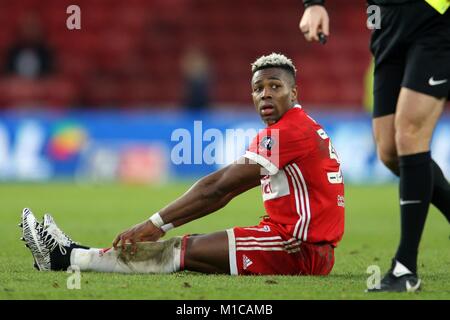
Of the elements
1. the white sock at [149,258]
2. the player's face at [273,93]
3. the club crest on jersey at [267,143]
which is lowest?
the white sock at [149,258]

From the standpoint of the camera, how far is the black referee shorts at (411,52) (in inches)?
182

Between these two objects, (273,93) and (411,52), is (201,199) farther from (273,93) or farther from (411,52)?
(411,52)

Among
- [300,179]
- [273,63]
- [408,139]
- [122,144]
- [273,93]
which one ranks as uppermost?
[122,144]

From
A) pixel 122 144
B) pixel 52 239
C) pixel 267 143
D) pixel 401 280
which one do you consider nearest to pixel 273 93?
pixel 267 143

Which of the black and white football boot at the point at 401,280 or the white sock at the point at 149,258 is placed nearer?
the black and white football boot at the point at 401,280

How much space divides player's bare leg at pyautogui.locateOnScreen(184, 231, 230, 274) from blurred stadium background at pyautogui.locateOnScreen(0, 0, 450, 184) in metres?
10.5

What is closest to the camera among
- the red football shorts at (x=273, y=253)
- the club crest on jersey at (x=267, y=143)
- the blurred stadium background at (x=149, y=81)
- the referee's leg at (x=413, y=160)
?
the referee's leg at (x=413, y=160)

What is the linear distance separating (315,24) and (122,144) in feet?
38.8

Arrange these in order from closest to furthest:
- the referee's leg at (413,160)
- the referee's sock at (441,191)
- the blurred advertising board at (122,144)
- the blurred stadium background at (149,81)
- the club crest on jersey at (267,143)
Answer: the referee's leg at (413,160), the club crest on jersey at (267,143), the referee's sock at (441,191), the blurred advertising board at (122,144), the blurred stadium background at (149,81)

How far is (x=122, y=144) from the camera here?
16.3m

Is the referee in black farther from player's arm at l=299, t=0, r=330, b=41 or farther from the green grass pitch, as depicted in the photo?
the green grass pitch

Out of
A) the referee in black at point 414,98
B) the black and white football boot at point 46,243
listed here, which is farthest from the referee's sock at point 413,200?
the black and white football boot at point 46,243

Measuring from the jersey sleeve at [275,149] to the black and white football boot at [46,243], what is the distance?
1.24 m

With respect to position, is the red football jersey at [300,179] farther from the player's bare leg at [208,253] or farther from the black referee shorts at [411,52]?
the black referee shorts at [411,52]
